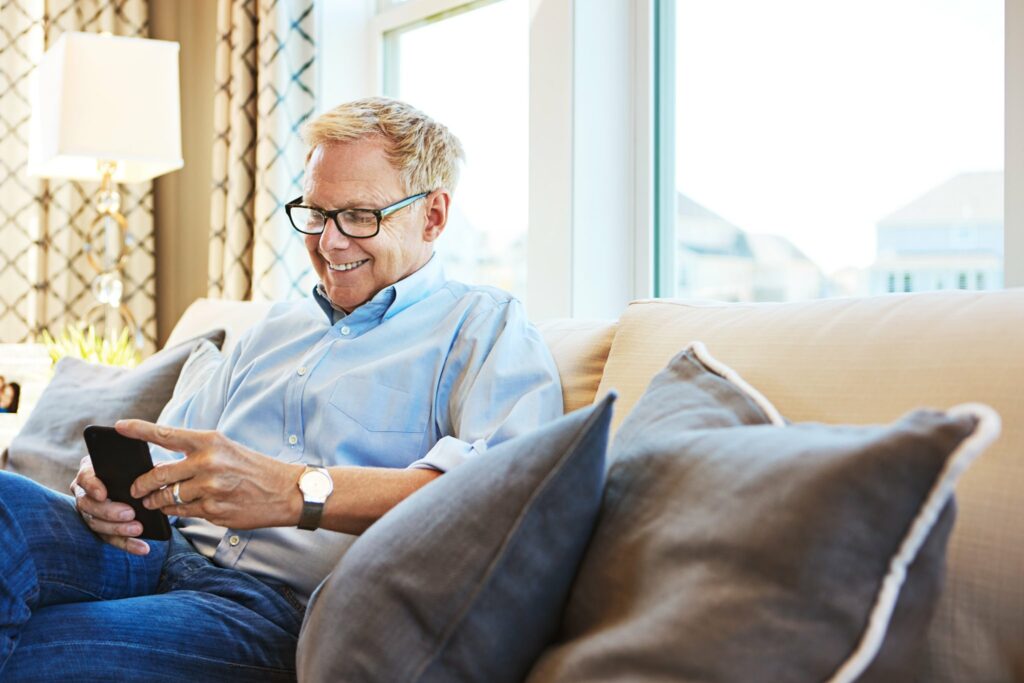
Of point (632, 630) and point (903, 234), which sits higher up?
point (903, 234)

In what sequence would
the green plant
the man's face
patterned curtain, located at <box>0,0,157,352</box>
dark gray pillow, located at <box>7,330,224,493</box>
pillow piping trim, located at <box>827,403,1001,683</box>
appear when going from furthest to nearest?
patterned curtain, located at <box>0,0,157,352</box>
the green plant
dark gray pillow, located at <box>7,330,224,493</box>
the man's face
pillow piping trim, located at <box>827,403,1001,683</box>

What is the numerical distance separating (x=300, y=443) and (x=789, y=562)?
1.01m

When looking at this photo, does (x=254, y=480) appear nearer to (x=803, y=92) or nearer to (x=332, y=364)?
(x=332, y=364)

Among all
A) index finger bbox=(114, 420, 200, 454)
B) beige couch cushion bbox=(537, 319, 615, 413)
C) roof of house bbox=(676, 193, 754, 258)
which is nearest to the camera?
index finger bbox=(114, 420, 200, 454)

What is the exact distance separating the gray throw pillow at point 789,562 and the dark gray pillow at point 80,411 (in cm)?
151

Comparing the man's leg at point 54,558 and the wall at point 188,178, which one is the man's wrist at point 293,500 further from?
the wall at point 188,178

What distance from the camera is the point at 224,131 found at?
11.3 feet

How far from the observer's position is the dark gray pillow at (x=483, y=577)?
86 cm

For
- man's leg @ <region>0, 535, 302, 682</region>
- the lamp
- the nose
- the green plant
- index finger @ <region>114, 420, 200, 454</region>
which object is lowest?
man's leg @ <region>0, 535, 302, 682</region>

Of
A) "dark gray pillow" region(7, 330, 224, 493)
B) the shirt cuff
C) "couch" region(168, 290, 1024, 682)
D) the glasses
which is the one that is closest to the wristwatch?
the shirt cuff

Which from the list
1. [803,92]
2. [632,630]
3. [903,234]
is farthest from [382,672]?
[803,92]

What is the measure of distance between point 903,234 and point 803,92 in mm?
377

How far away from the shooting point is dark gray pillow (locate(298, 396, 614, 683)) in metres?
0.86

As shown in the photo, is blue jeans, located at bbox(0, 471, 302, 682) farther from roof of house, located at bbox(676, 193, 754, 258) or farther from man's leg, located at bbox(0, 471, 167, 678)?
roof of house, located at bbox(676, 193, 754, 258)
